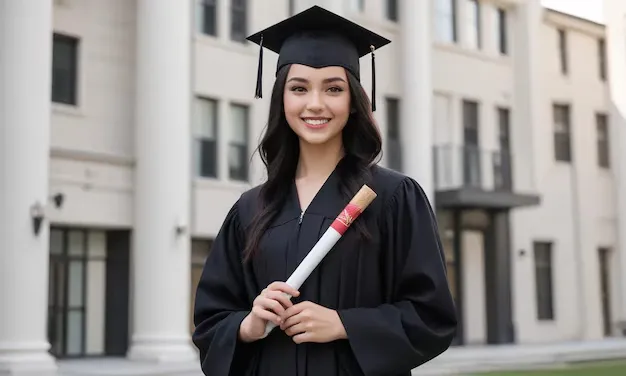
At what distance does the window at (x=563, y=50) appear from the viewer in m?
35.0

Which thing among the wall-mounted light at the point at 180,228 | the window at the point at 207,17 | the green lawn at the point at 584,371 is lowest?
the green lawn at the point at 584,371

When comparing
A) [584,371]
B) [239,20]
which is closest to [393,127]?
[239,20]

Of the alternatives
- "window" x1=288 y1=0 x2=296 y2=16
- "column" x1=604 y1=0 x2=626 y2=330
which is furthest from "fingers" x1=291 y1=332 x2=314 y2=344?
"column" x1=604 y1=0 x2=626 y2=330

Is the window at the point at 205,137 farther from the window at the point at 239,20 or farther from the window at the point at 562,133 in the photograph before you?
the window at the point at 562,133

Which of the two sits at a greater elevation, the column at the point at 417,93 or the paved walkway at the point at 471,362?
the column at the point at 417,93

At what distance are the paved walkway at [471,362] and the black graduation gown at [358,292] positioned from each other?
15129mm

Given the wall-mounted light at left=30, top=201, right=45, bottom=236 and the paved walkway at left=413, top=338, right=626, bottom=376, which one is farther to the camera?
the paved walkway at left=413, top=338, right=626, bottom=376

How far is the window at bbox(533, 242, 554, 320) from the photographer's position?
3325cm

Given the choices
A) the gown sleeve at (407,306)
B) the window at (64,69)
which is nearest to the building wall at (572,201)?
the window at (64,69)

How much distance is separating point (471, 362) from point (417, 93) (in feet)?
30.6

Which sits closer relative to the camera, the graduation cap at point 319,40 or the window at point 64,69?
the graduation cap at point 319,40

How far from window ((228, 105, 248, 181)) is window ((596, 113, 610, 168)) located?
1537 centimetres

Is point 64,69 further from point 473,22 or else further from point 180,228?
point 473,22

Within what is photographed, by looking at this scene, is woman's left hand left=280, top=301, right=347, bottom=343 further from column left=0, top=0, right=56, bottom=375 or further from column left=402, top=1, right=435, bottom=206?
column left=402, top=1, right=435, bottom=206
